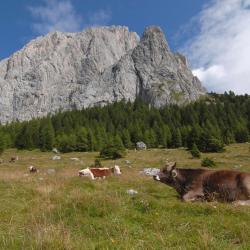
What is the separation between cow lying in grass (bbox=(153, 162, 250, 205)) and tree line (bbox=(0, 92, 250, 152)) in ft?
174

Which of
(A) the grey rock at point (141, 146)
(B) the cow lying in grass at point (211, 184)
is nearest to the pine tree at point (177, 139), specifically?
(A) the grey rock at point (141, 146)

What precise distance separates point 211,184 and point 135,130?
102 meters

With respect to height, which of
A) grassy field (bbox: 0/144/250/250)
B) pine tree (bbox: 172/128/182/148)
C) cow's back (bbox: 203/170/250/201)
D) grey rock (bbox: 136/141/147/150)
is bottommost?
grassy field (bbox: 0/144/250/250)

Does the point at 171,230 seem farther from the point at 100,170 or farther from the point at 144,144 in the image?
the point at 144,144

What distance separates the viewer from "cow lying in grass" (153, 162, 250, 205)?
1079 centimetres

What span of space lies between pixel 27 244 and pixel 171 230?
3.00 meters

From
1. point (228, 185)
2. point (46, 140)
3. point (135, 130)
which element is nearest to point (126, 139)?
point (135, 130)

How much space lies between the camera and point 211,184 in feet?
38.1

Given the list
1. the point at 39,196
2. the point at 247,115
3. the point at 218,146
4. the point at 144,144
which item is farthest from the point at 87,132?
the point at 39,196

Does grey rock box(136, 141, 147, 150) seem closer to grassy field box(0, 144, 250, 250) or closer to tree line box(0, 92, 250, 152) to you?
tree line box(0, 92, 250, 152)

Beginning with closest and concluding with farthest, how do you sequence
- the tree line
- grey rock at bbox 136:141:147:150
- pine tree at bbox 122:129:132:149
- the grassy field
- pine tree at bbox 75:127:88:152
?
the grassy field, the tree line, pine tree at bbox 75:127:88:152, grey rock at bbox 136:141:147:150, pine tree at bbox 122:129:132:149

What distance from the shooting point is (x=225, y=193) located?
36.2ft

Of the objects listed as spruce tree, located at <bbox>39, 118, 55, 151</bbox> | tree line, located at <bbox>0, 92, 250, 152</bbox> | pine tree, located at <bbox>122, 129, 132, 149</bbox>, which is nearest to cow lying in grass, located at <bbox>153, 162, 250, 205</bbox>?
tree line, located at <bbox>0, 92, 250, 152</bbox>

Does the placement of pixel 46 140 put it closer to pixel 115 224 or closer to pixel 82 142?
pixel 82 142
